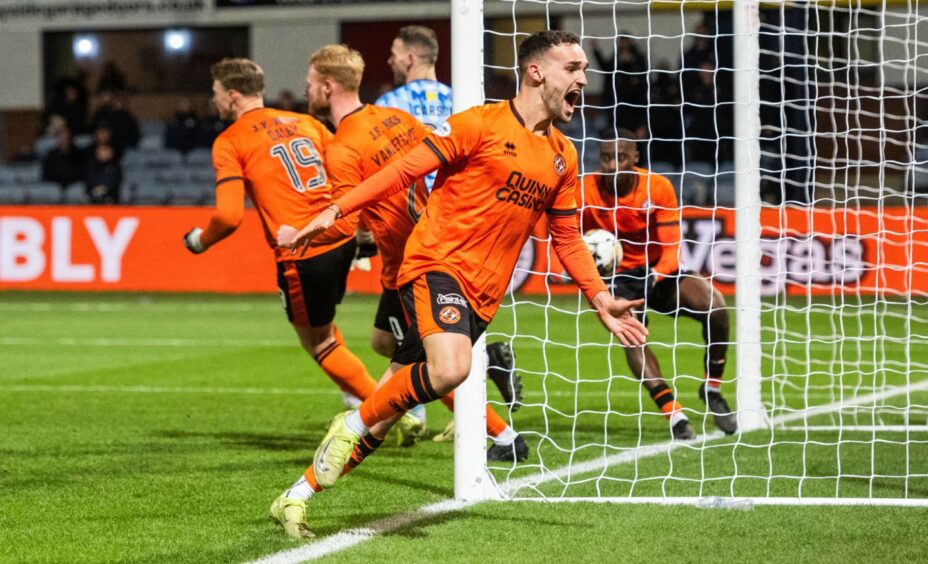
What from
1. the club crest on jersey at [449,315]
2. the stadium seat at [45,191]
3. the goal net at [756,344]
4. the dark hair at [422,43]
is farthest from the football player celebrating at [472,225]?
the stadium seat at [45,191]

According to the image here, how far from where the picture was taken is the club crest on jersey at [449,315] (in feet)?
16.9

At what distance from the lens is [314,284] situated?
754 centimetres

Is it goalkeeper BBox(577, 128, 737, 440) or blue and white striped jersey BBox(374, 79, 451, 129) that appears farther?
blue and white striped jersey BBox(374, 79, 451, 129)

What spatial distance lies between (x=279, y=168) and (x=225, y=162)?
1.11 feet

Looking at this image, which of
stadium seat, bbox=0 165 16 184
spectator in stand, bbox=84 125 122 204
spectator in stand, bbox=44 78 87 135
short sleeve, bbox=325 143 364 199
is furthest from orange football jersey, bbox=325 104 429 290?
spectator in stand, bbox=44 78 87 135

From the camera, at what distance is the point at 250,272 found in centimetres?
1786

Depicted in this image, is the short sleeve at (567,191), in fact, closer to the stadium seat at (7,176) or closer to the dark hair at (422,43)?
the dark hair at (422,43)

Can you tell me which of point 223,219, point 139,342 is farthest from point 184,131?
point 223,219

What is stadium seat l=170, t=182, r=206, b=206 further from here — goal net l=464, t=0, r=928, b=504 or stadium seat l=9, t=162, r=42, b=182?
goal net l=464, t=0, r=928, b=504

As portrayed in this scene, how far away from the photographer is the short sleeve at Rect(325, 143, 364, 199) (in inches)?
267

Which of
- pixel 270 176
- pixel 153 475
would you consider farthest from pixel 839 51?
pixel 153 475

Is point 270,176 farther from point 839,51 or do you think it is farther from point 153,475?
point 839,51

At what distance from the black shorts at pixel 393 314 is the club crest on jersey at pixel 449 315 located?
2104 millimetres

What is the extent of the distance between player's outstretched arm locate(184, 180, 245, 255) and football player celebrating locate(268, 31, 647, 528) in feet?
6.83
